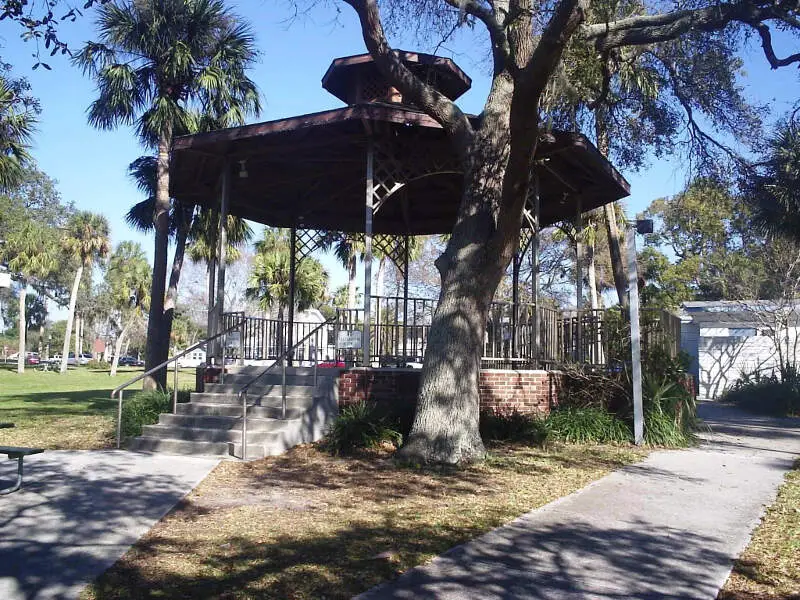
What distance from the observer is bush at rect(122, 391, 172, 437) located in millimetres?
11602

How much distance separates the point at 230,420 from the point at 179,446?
2.87 ft

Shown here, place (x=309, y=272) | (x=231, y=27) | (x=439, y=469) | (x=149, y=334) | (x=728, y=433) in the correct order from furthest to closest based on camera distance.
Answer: (x=309, y=272) < (x=231, y=27) < (x=149, y=334) < (x=728, y=433) < (x=439, y=469)

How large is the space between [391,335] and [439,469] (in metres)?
5.21

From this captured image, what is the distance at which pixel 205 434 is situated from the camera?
406 inches

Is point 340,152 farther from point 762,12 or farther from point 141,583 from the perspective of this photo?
point 141,583

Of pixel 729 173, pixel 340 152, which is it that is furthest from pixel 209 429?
pixel 729 173

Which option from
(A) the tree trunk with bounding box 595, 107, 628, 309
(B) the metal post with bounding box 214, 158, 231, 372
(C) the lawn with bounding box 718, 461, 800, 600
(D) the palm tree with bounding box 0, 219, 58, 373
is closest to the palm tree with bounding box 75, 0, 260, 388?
(B) the metal post with bounding box 214, 158, 231, 372

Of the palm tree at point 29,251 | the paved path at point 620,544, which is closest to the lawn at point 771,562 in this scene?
the paved path at point 620,544

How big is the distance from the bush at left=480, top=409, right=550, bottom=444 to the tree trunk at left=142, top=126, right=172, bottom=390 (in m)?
9.15

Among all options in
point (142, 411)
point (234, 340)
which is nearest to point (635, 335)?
point (234, 340)

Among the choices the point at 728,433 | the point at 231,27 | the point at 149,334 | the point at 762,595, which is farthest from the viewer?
the point at 231,27

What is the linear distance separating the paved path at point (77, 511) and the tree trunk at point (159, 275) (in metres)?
7.12

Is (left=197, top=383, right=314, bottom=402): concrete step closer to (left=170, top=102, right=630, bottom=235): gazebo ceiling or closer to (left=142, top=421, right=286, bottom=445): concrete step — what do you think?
(left=142, top=421, right=286, bottom=445): concrete step

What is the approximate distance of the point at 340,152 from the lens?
13180 millimetres
